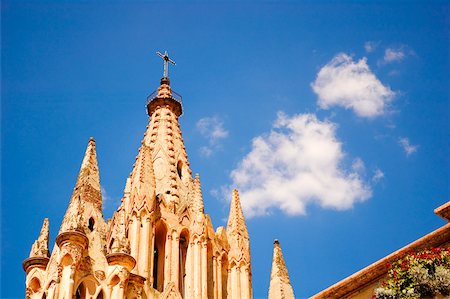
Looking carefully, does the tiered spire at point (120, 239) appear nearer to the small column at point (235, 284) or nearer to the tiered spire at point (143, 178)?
the tiered spire at point (143, 178)

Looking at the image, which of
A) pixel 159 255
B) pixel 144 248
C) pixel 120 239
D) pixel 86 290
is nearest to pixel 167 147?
pixel 159 255

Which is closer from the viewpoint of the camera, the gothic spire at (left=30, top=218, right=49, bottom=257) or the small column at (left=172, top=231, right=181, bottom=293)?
the gothic spire at (left=30, top=218, right=49, bottom=257)

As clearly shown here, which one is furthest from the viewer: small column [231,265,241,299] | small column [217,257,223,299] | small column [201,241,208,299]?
small column [231,265,241,299]

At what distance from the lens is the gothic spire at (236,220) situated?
41.1m

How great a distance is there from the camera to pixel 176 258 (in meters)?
36.9

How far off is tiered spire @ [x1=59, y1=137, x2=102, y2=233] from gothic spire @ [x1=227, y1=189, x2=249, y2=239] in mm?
9324

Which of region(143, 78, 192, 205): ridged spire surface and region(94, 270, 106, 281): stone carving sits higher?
region(143, 78, 192, 205): ridged spire surface

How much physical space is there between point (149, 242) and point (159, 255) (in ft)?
6.41

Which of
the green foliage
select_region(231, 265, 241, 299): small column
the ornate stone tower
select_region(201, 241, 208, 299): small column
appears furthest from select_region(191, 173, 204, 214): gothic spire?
the green foliage

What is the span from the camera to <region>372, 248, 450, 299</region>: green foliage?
49.8ft

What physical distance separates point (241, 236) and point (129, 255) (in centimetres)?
987

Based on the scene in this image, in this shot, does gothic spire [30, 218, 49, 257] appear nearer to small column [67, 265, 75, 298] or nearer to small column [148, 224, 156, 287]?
small column [67, 265, 75, 298]

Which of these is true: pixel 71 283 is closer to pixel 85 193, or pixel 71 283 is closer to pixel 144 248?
pixel 85 193

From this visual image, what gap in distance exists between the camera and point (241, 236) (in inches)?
1604
